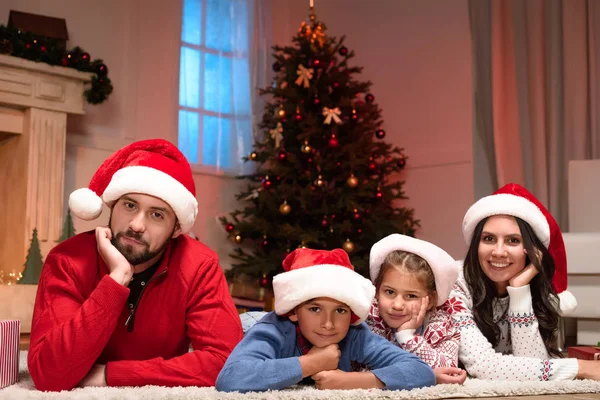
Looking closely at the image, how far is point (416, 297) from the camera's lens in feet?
7.67

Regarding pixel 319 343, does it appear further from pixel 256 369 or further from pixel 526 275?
pixel 526 275

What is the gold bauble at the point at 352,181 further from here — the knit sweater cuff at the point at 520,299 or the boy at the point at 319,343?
the boy at the point at 319,343

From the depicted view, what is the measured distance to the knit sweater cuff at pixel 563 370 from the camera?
Result: 2334 mm

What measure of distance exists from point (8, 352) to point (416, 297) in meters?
1.23

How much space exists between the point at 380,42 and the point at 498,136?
1.63 meters

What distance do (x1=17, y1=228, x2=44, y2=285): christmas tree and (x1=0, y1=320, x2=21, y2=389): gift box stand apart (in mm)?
2738

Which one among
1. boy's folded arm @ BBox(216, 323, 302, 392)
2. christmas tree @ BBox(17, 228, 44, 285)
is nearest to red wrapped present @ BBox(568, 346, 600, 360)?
boy's folded arm @ BBox(216, 323, 302, 392)

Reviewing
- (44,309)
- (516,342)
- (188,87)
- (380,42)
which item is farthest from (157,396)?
(380,42)

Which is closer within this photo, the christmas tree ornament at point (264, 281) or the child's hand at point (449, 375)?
the child's hand at point (449, 375)

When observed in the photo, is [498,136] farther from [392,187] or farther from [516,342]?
[516,342]

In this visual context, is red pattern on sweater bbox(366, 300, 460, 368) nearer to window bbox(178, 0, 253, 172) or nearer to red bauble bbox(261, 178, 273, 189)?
red bauble bbox(261, 178, 273, 189)

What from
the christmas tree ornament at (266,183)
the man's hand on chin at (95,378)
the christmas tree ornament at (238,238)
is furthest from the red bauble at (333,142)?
the man's hand on chin at (95,378)

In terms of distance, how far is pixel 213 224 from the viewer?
6383 millimetres

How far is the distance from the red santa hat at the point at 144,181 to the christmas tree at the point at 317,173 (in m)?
3.25
